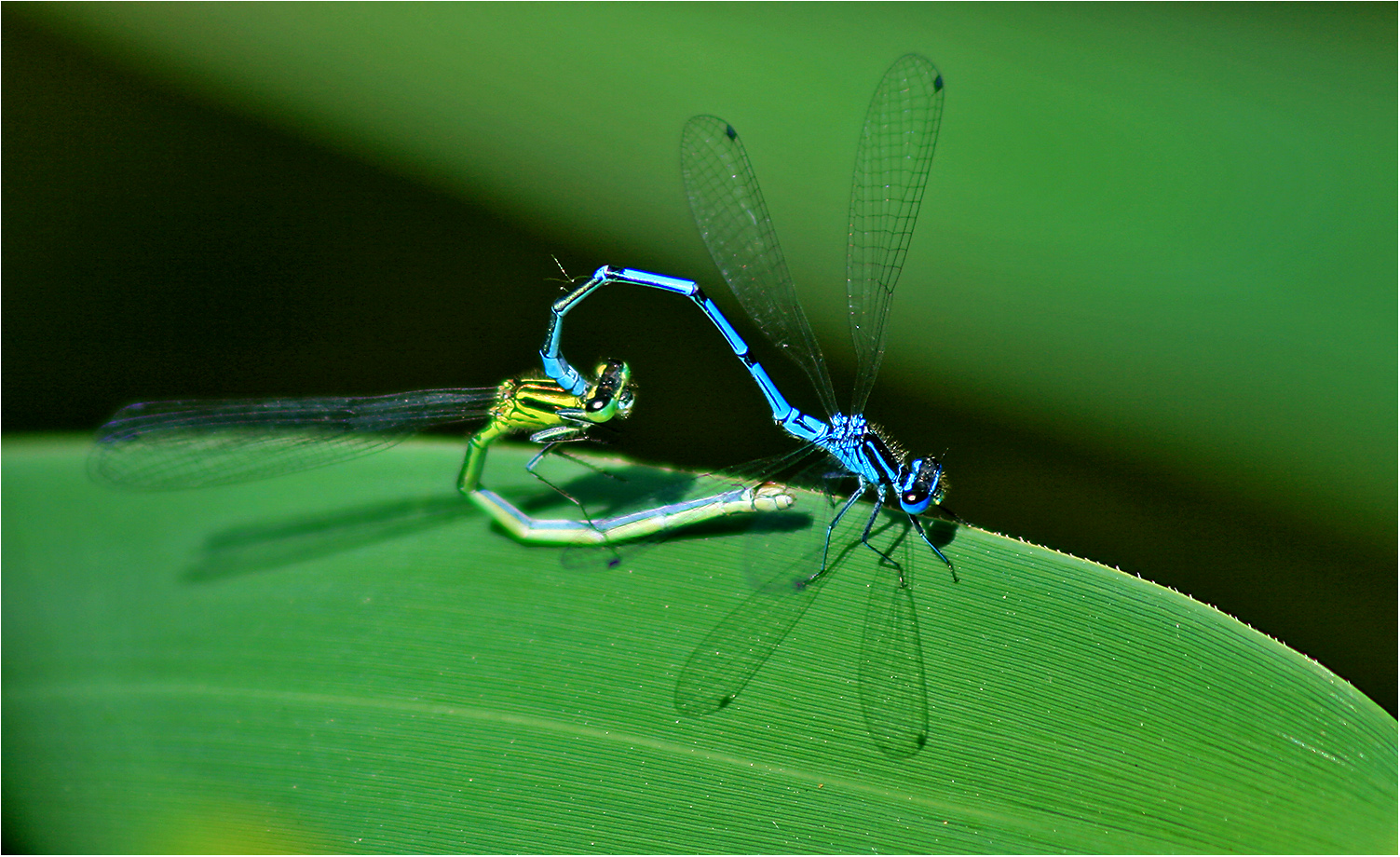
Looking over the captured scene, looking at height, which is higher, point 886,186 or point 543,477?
point 886,186

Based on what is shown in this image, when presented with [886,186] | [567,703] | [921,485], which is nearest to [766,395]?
[921,485]

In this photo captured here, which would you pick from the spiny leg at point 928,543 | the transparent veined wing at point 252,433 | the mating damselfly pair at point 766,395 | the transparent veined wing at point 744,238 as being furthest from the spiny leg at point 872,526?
the transparent veined wing at point 252,433

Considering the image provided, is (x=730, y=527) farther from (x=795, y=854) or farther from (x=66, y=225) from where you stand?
(x=66, y=225)

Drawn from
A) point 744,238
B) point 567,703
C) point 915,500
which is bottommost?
point 567,703

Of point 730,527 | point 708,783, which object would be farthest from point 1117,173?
point 708,783

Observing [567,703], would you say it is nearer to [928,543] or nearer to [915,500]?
[928,543]

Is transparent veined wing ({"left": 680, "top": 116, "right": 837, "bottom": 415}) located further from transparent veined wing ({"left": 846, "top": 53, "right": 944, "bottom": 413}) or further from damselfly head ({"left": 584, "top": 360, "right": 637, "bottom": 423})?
damselfly head ({"left": 584, "top": 360, "right": 637, "bottom": 423})
